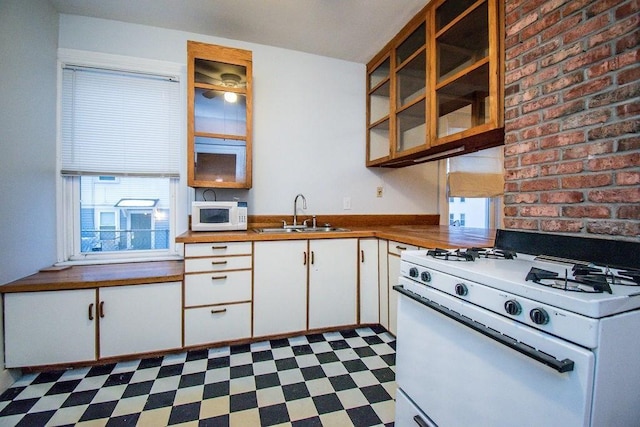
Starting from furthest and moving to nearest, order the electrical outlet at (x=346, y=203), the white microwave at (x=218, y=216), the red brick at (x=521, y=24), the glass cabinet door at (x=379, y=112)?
the electrical outlet at (x=346, y=203)
the glass cabinet door at (x=379, y=112)
the white microwave at (x=218, y=216)
the red brick at (x=521, y=24)

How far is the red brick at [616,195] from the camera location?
103 centimetres

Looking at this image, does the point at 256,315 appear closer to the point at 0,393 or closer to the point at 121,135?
the point at 0,393

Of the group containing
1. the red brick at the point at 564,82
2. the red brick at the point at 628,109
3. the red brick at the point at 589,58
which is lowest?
the red brick at the point at 628,109

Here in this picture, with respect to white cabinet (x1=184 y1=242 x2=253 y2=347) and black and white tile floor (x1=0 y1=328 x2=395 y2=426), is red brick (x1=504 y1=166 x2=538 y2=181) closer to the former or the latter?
black and white tile floor (x1=0 y1=328 x2=395 y2=426)

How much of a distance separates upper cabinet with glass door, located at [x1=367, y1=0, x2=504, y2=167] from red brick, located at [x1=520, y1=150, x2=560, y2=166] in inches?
10.0

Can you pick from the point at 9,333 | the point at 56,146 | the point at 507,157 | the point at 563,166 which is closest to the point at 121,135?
the point at 56,146

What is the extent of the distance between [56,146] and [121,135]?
438mm

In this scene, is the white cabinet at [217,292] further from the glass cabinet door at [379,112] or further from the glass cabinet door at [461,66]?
the glass cabinet door at [461,66]

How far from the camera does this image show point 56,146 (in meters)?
2.19

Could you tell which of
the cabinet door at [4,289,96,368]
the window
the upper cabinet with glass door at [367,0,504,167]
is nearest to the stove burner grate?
the upper cabinet with glass door at [367,0,504,167]

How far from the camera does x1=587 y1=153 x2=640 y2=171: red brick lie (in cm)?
103

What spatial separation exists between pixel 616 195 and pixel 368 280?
63.6 inches

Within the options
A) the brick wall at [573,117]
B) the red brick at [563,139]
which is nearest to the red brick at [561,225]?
the brick wall at [573,117]

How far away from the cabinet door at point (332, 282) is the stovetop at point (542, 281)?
3.57ft
